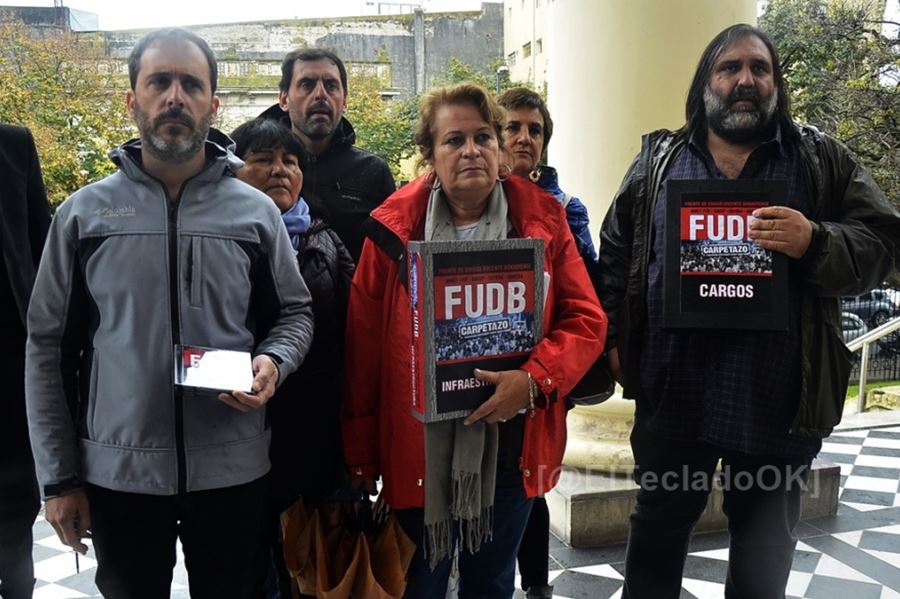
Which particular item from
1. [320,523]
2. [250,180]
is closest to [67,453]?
[320,523]

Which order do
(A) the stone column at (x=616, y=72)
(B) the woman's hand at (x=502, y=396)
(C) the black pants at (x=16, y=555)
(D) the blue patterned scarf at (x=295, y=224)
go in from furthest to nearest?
(A) the stone column at (x=616, y=72) → (C) the black pants at (x=16, y=555) → (D) the blue patterned scarf at (x=295, y=224) → (B) the woman's hand at (x=502, y=396)

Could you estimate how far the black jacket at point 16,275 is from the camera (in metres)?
2.13

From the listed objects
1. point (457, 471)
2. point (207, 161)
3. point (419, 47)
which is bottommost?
point (457, 471)

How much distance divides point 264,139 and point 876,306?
16.0 m

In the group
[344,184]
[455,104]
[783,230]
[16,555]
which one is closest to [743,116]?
[783,230]

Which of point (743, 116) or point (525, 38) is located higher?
point (525, 38)

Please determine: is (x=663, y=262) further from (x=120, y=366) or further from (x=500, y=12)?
(x=500, y=12)

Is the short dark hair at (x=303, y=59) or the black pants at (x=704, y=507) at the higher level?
the short dark hair at (x=303, y=59)

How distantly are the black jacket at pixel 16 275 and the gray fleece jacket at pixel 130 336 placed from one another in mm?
550

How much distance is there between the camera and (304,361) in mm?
2115

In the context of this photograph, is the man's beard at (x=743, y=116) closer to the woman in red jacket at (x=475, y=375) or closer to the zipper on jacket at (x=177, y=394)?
the woman in red jacket at (x=475, y=375)

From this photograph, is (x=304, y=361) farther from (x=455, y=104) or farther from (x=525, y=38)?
(x=525, y=38)

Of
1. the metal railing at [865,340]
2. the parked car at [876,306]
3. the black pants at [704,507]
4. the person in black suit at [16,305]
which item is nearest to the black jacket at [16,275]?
the person in black suit at [16,305]

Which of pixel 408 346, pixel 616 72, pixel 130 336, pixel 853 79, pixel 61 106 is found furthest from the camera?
pixel 61 106
